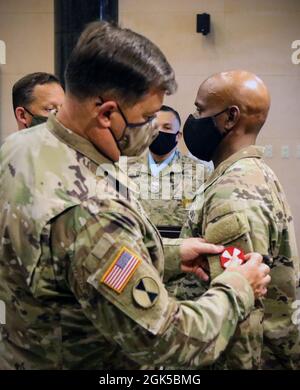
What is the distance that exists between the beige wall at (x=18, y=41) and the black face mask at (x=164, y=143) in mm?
1037

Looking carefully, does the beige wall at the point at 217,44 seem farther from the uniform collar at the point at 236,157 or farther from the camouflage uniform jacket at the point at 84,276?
the camouflage uniform jacket at the point at 84,276

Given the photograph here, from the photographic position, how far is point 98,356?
110 centimetres

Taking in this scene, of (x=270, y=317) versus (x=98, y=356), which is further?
(x=270, y=317)

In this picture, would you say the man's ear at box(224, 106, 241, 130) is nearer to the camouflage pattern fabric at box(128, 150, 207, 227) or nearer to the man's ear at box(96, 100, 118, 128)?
the man's ear at box(96, 100, 118, 128)

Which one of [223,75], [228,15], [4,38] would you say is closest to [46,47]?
[4,38]

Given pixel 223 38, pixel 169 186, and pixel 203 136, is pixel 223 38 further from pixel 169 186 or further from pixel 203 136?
pixel 203 136

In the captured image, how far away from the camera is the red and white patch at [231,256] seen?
4.09ft

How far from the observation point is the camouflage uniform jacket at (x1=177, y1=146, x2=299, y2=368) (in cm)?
142

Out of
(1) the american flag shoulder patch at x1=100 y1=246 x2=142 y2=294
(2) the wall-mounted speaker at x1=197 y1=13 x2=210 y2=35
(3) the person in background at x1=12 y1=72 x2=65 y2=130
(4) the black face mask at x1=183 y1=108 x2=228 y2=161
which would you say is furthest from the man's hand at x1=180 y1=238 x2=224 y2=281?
(2) the wall-mounted speaker at x1=197 y1=13 x2=210 y2=35

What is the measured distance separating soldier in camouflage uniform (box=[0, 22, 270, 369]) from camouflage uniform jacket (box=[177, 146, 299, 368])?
0.28m

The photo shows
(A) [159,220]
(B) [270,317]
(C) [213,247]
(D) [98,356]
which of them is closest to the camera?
(D) [98,356]

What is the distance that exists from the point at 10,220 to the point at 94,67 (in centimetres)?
30
